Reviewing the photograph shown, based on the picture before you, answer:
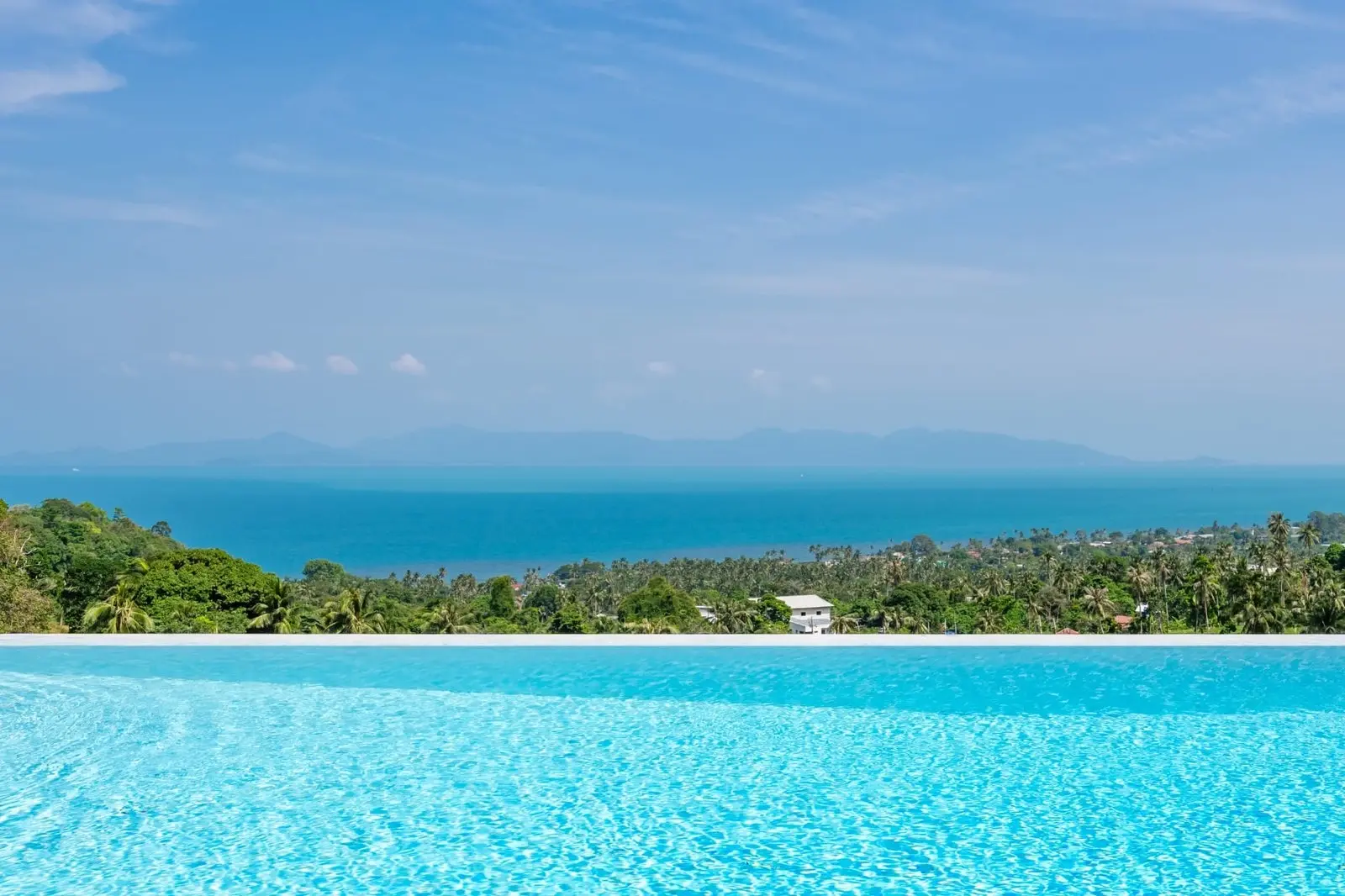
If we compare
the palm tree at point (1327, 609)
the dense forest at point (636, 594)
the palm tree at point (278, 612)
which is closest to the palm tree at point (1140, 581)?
the dense forest at point (636, 594)

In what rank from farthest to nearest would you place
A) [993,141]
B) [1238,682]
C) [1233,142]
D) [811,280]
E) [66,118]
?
[811,280], [66,118], [993,141], [1233,142], [1238,682]

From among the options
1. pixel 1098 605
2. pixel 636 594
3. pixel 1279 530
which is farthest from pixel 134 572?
pixel 1098 605

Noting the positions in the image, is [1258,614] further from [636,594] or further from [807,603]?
[807,603]

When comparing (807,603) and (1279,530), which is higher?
(1279,530)

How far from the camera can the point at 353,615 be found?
19688 mm

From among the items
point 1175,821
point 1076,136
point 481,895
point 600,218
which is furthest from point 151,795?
point 600,218

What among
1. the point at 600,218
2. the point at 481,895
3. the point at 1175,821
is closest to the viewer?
the point at 481,895

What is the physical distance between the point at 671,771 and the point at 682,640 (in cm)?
313

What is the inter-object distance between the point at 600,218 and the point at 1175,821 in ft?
75.8

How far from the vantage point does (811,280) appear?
24.2 m

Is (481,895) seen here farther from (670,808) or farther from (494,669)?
(494,669)

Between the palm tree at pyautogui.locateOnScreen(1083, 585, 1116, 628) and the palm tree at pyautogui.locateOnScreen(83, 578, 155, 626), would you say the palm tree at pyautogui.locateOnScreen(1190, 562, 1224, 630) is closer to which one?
the palm tree at pyautogui.locateOnScreen(1083, 585, 1116, 628)

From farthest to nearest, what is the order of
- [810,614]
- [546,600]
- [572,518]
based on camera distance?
[572,518] < [810,614] < [546,600]

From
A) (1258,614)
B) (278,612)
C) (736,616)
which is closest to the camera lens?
(278,612)
